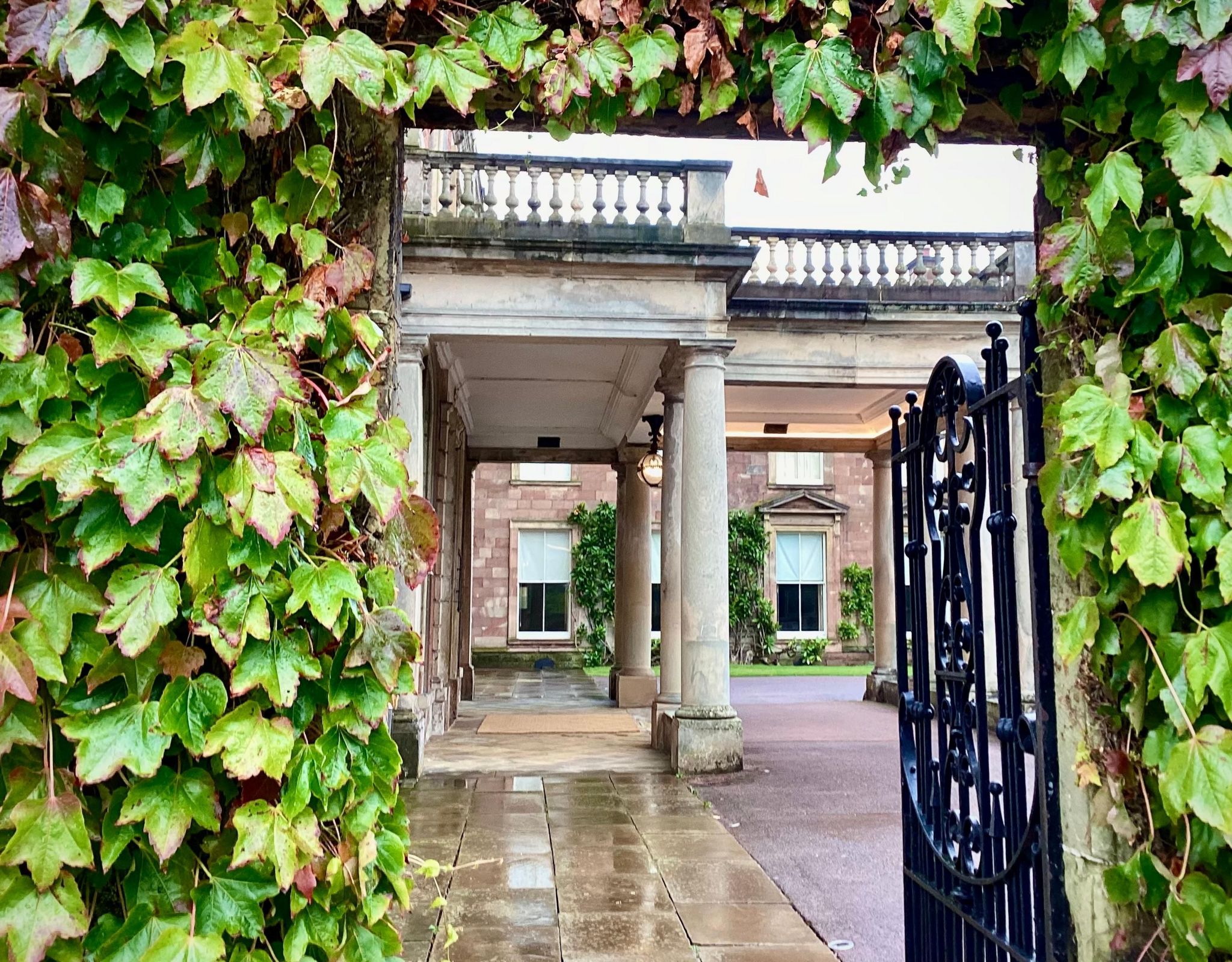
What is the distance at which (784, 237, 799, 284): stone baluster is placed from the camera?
11.5m

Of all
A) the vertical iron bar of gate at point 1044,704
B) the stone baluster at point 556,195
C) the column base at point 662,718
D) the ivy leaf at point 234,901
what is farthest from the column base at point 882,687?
the ivy leaf at point 234,901

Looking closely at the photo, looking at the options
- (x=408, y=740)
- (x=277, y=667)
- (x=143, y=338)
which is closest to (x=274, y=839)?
(x=277, y=667)

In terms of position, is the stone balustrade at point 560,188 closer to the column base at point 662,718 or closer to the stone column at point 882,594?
the column base at point 662,718

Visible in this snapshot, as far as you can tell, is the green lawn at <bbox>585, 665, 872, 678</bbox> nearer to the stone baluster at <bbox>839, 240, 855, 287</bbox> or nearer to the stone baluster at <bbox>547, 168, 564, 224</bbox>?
the stone baluster at <bbox>839, 240, 855, 287</bbox>

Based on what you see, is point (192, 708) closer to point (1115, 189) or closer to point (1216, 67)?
point (1115, 189)

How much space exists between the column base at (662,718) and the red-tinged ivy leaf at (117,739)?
8392 mm

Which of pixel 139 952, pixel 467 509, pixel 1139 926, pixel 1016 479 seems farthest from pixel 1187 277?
pixel 467 509

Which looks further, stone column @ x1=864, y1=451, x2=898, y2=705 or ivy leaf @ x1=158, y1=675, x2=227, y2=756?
stone column @ x1=864, y1=451, x2=898, y2=705

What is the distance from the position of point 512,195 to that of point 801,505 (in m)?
18.2

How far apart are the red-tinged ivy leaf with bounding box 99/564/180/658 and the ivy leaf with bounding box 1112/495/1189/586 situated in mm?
1656

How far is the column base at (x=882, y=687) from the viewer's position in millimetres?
14953

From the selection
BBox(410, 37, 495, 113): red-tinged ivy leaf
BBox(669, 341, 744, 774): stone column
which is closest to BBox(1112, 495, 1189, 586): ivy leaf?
BBox(410, 37, 495, 113): red-tinged ivy leaf

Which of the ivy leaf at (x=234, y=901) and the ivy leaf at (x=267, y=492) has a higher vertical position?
the ivy leaf at (x=267, y=492)

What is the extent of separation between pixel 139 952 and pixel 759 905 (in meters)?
3.74
